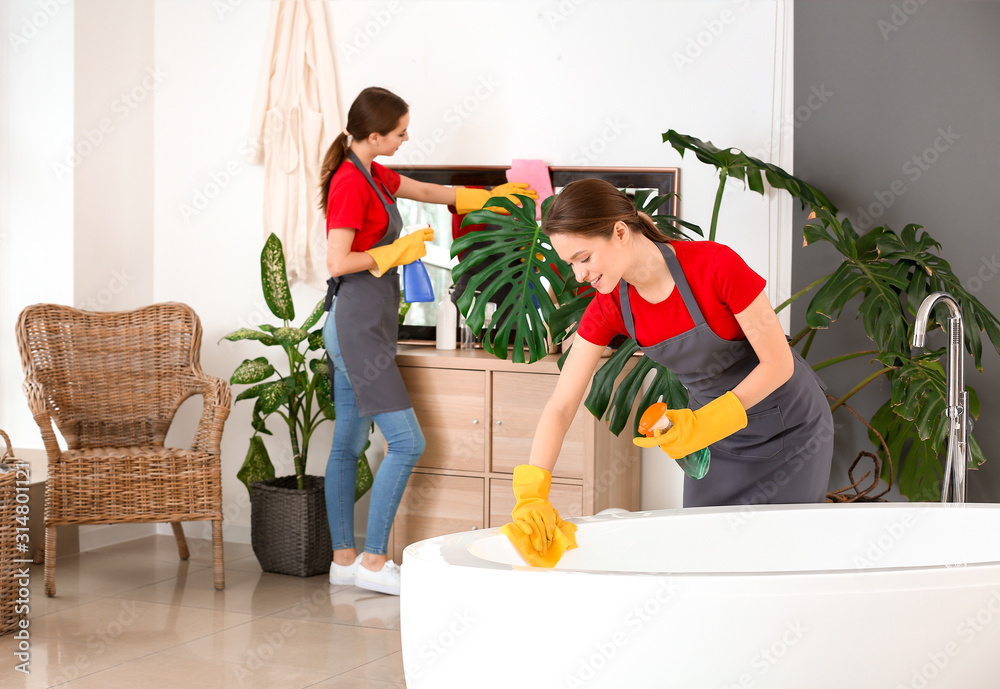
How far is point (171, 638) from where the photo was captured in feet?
9.22

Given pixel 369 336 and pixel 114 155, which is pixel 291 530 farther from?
pixel 114 155

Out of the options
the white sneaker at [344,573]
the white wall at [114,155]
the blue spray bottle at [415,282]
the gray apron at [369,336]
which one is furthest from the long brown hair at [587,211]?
the white wall at [114,155]

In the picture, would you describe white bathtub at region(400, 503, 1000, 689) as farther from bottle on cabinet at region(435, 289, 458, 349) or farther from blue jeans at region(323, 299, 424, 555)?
bottle on cabinet at region(435, 289, 458, 349)

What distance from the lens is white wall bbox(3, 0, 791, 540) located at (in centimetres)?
337

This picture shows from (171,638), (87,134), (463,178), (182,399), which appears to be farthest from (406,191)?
(171,638)

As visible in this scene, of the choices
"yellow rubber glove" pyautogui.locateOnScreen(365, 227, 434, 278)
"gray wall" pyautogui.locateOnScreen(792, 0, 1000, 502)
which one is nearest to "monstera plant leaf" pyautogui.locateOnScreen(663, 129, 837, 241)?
"gray wall" pyautogui.locateOnScreen(792, 0, 1000, 502)

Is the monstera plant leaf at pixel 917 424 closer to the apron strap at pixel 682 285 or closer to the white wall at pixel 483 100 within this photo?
Result: the white wall at pixel 483 100

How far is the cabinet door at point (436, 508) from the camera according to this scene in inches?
132

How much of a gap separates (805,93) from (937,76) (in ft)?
1.34

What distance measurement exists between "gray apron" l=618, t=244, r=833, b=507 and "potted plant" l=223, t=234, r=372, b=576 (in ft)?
5.43

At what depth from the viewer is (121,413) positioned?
355 centimetres

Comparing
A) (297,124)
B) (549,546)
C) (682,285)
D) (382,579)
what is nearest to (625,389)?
(682,285)

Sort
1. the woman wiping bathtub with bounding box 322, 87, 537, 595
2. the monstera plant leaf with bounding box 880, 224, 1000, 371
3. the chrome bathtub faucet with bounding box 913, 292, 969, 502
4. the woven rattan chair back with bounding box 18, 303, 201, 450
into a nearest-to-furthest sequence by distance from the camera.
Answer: the chrome bathtub faucet with bounding box 913, 292, 969, 502, the monstera plant leaf with bounding box 880, 224, 1000, 371, the woman wiping bathtub with bounding box 322, 87, 537, 595, the woven rattan chair back with bounding box 18, 303, 201, 450

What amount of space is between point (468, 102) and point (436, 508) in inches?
59.3
